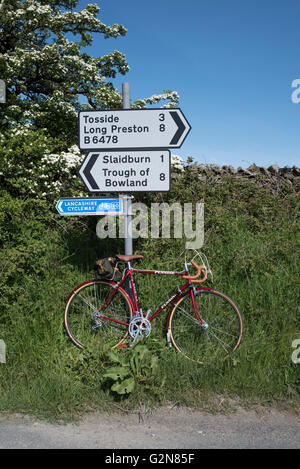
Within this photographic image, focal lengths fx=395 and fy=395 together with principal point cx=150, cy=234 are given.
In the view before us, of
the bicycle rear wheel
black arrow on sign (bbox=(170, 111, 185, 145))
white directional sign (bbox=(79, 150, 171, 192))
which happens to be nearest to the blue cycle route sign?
white directional sign (bbox=(79, 150, 171, 192))

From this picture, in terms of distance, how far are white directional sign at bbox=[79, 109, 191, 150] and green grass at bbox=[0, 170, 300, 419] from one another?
1655 mm

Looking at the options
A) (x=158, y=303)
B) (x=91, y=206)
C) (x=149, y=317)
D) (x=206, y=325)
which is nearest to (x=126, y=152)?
(x=91, y=206)

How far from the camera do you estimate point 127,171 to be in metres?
4.71

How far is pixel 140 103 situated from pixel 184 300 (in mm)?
7009

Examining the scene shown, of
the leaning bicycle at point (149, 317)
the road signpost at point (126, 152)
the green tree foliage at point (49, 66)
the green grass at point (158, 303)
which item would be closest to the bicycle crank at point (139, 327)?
the leaning bicycle at point (149, 317)

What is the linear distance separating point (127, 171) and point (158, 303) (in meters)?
1.67

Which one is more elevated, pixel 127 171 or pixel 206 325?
pixel 127 171

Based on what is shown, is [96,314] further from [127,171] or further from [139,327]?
[127,171]

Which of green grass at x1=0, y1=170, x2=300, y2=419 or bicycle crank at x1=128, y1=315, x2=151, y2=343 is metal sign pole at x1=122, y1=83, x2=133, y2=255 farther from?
bicycle crank at x1=128, y1=315, x2=151, y2=343

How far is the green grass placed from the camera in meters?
3.81

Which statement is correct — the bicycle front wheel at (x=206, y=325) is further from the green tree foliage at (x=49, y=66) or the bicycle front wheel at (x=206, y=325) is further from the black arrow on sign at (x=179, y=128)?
the green tree foliage at (x=49, y=66)

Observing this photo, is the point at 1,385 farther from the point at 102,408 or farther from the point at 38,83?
the point at 38,83

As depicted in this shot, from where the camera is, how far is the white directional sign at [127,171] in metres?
4.67

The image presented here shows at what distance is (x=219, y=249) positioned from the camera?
571cm
